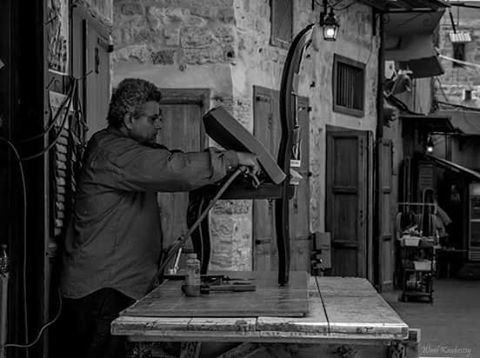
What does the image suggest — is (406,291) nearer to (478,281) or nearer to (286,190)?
(478,281)

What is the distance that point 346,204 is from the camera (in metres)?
13.7

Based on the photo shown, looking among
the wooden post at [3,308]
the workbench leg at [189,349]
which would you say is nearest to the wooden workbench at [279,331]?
the workbench leg at [189,349]

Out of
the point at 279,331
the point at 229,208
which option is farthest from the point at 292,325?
the point at 229,208

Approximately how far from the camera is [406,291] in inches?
619

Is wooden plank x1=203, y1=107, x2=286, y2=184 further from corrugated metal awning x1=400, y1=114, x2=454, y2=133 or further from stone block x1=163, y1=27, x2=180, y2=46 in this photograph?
corrugated metal awning x1=400, y1=114, x2=454, y2=133

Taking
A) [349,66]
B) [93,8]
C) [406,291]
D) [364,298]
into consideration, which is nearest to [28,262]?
[364,298]

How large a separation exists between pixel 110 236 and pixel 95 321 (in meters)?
0.37

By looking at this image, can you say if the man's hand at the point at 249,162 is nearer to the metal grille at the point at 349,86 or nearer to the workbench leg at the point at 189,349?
the workbench leg at the point at 189,349

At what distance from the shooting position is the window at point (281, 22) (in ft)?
38.7

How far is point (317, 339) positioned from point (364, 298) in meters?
0.77

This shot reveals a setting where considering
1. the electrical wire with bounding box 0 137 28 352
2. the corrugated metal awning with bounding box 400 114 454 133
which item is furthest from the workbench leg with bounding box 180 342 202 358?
the corrugated metal awning with bounding box 400 114 454 133

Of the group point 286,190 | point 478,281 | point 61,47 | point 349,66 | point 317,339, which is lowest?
point 478,281

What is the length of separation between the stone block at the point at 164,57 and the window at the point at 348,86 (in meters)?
3.49

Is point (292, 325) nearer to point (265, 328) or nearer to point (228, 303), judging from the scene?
point (265, 328)
